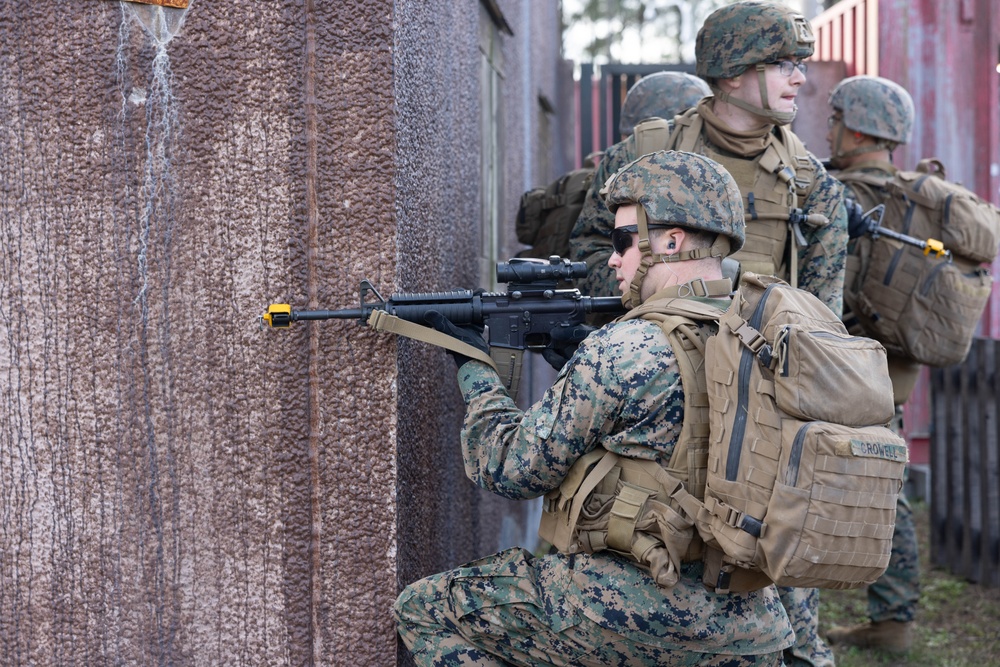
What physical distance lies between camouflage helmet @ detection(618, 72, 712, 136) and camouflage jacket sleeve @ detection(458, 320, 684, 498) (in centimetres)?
229

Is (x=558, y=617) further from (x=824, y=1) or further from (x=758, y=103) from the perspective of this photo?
(x=824, y=1)

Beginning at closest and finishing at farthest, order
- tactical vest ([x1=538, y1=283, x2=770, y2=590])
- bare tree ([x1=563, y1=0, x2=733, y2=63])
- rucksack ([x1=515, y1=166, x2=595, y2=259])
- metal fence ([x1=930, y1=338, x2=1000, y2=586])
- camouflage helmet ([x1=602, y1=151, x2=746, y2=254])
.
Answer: tactical vest ([x1=538, y1=283, x2=770, y2=590]) → camouflage helmet ([x1=602, y1=151, x2=746, y2=254]) → rucksack ([x1=515, y1=166, x2=595, y2=259]) → metal fence ([x1=930, y1=338, x2=1000, y2=586]) → bare tree ([x1=563, y1=0, x2=733, y2=63])

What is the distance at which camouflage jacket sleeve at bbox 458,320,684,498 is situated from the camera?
2.44 m

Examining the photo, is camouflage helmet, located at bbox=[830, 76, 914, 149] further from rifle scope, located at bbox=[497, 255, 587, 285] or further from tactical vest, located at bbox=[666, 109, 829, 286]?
rifle scope, located at bbox=[497, 255, 587, 285]

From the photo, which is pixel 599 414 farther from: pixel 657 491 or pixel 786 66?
pixel 786 66

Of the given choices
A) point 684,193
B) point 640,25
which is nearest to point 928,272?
point 684,193

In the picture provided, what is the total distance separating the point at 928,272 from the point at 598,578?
305 centimetres

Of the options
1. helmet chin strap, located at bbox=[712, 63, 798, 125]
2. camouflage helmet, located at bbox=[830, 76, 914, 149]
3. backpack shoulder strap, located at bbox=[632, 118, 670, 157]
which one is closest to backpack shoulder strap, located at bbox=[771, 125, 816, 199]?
helmet chin strap, located at bbox=[712, 63, 798, 125]

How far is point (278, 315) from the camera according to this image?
8.71 ft

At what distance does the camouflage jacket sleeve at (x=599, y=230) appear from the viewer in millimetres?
3746

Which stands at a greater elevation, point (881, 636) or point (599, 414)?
point (599, 414)

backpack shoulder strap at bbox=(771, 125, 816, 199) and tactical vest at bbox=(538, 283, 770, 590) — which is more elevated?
backpack shoulder strap at bbox=(771, 125, 816, 199)

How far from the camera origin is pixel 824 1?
1723 centimetres

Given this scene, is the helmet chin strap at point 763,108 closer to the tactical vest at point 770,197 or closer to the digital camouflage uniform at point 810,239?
the tactical vest at point 770,197
